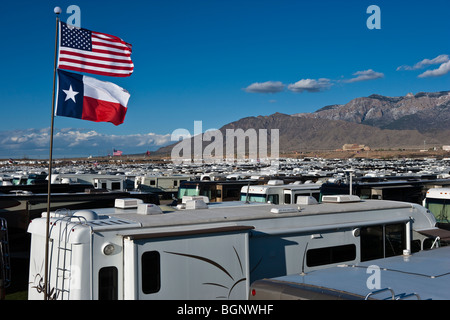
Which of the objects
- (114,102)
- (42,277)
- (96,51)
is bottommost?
(42,277)

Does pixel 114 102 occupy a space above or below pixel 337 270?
above

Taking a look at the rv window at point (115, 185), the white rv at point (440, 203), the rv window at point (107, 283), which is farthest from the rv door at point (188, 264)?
the rv window at point (115, 185)

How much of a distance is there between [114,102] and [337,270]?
20.1 feet

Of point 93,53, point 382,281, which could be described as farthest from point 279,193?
point 382,281

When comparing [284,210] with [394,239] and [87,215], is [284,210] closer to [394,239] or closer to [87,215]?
[394,239]

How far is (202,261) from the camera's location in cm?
799

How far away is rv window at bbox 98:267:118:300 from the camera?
734cm

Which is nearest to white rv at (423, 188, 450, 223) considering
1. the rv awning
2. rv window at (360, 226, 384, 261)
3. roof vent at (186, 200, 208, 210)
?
the rv awning

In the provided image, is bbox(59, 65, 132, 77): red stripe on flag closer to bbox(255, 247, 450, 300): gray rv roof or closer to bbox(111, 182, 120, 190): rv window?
bbox(255, 247, 450, 300): gray rv roof

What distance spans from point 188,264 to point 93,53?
203 inches

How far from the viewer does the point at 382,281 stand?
5.87 m
